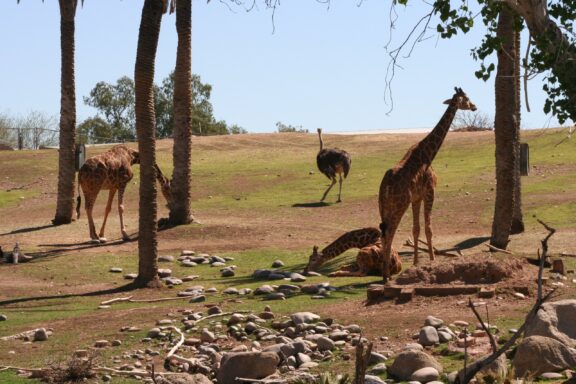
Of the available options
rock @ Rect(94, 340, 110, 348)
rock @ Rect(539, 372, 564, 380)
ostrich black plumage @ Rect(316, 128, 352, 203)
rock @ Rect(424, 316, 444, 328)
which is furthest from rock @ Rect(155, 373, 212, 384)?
ostrich black plumage @ Rect(316, 128, 352, 203)

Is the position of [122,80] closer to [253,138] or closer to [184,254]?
[253,138]

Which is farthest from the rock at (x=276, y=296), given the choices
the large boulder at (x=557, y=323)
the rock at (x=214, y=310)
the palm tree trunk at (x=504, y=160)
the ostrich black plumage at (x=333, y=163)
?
the ostrich black plumage at (x=333, y=163)

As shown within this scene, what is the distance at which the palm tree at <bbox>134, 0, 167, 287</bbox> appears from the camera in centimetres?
1969

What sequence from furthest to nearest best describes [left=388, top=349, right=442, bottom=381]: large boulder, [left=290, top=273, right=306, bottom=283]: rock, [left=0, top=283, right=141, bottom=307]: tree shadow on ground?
[left=290, top=273, right=306, bottom=283]: rock, [left=0, top=283, right=141, bottom=307]: tree shadow on ground, [left=388, top=349, right=442, bottom=381]: large boulder

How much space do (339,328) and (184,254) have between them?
9.60m

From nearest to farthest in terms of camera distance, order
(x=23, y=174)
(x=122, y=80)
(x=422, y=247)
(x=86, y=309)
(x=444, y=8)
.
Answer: (x=444, y=8)
(x=86, y=309)
(x=422, y=247)
(x=23, y=174)
(x=122, y=80)

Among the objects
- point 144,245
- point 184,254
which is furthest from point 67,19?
point 144,245

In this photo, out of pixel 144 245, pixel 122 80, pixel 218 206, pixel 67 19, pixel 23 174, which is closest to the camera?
pixel 144 245

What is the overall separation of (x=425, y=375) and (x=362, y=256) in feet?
26.7

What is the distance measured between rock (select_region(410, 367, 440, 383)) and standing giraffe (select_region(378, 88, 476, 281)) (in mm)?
6687

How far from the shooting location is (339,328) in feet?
47.6

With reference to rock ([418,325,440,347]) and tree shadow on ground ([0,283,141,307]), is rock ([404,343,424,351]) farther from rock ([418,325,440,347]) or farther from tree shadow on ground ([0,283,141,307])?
tree shadow on ground ([0,283,141,307])

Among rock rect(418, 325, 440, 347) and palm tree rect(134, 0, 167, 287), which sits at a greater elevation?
palm tree rect(134, 0, 167, 287)

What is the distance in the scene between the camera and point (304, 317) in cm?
1487
